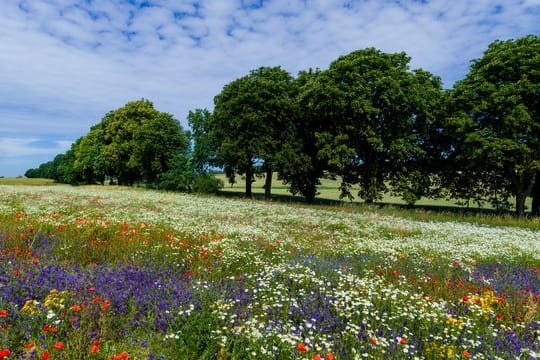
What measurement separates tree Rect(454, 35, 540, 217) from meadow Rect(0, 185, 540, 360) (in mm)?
16662

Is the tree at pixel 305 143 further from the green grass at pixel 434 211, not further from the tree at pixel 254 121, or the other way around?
the green grass at pixel 434 211

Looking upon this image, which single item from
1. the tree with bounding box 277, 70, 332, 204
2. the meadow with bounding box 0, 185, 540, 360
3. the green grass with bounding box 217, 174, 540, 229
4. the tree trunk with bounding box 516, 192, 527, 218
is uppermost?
the tree with bounding box 277, 70, 332, 204

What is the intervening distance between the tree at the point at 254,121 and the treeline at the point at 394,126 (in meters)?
0.11

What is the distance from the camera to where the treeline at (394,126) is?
25.2 m

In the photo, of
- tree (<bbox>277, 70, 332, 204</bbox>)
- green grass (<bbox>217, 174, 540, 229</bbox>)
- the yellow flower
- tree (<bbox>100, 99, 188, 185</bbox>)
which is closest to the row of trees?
tree (<bbox>100, 99, 188, 185</bbox>)

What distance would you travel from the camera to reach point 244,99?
34.5 meters

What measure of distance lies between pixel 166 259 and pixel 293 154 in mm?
25214

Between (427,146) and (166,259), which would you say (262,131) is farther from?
(166,259)

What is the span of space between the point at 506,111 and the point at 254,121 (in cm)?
2199

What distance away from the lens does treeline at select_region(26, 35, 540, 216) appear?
2519 cm

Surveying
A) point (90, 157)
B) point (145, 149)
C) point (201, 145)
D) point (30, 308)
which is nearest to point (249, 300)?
point (30, 308)

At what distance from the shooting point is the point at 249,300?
19.3ft

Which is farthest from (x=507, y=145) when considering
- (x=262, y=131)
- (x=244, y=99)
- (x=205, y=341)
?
(x=205, y=341)

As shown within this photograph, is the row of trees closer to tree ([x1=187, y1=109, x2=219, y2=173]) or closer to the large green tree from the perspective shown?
tree ([x1=187, y1=109, x2=219, y2=173])
